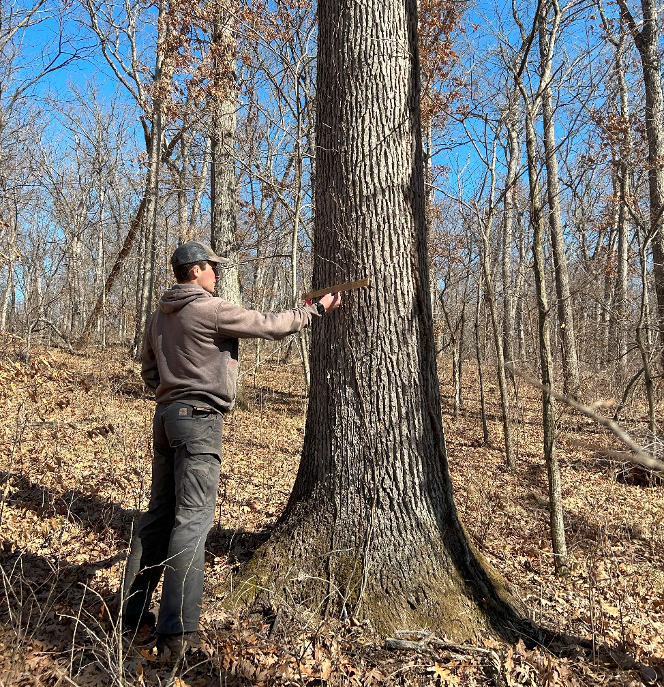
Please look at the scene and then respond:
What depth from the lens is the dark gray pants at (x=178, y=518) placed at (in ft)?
8.94

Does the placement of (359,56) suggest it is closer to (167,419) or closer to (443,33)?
(167,419)

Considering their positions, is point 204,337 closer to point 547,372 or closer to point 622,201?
point 547,372

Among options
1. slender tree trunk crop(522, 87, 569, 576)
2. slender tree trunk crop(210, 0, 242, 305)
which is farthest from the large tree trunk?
slender tree trunk crop(210, 0, 242, 305)

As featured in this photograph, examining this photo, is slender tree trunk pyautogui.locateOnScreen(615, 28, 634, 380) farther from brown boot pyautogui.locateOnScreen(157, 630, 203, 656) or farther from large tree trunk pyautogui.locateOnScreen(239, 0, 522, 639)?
brown boot pyautogui.locateOnScreen(157, 630, 203, 656)

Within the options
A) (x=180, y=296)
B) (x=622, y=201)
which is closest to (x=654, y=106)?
(x=622, y=201)

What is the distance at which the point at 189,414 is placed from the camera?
2.95 meters

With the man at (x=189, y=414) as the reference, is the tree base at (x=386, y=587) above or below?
below

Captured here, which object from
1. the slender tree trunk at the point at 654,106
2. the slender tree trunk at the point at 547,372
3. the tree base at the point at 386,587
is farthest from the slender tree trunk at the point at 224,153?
the slender tree trunk at the point at 654,106

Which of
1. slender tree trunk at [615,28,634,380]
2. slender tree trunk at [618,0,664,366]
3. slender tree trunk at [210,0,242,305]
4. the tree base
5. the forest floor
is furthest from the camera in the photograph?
slender tree trunk at [210,0,242,305]

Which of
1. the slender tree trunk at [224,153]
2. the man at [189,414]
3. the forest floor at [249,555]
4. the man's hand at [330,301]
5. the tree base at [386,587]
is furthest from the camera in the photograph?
the slender tree trunk at [224,153]

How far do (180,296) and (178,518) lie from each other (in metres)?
1.27

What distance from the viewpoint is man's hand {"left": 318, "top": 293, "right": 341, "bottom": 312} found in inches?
127

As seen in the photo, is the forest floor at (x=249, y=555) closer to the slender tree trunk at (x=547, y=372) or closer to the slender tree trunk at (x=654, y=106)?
the slender tree trunk at (x=547, y=372)

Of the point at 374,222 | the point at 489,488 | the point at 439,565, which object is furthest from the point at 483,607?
the point at 489,488
